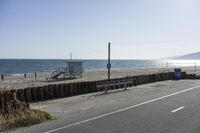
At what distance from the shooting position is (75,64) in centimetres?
5781

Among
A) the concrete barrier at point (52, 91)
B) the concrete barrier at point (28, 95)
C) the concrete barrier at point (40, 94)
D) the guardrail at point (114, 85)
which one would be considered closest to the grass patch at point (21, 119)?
the concrete barrier at point (52, 91)

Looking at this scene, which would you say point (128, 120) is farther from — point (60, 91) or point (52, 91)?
point (60, 91)

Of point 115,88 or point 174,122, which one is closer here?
point 174,122

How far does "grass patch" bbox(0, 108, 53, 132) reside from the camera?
39.0ft

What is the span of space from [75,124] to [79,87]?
12.5 meters

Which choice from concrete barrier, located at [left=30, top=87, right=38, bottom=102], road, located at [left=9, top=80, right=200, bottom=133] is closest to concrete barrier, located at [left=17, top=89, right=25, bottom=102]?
concrete barrier, located at [left=30, top=87, right=38, bottom=102]

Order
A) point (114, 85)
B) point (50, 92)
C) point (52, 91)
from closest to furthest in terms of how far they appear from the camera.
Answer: point (50, 92) → point (52, 91) → point (114, 85)

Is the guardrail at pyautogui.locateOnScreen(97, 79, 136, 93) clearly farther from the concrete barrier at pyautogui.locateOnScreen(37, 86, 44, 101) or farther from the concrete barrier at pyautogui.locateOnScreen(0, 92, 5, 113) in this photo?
the concrete barrier at pyautogui.locateOnScreen(0, 92, 5, 113)

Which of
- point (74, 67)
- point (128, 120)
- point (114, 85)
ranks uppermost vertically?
point (74, 67)

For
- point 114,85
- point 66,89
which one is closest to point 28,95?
point 66,89

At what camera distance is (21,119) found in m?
12.6

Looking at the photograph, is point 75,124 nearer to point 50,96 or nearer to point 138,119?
point 138,119

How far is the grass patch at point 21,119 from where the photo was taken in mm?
11891

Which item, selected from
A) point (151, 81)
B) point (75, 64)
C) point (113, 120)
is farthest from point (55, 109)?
point (75, 64)
